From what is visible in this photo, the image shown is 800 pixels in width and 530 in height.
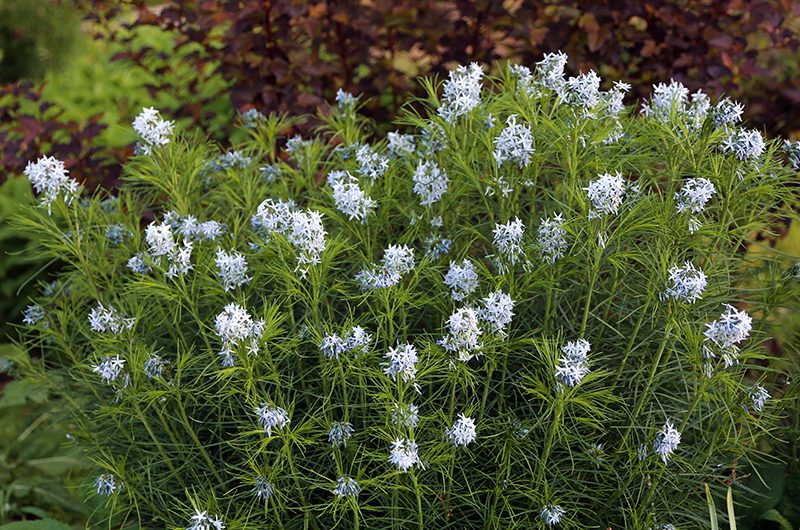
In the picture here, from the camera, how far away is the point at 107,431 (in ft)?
9.14

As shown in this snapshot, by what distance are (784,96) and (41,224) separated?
3413 mm

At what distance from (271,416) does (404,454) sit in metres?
0.34

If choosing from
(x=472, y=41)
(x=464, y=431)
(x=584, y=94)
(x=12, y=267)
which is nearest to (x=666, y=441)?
(x=464, y=431)

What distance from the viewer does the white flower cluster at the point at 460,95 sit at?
2.41 m

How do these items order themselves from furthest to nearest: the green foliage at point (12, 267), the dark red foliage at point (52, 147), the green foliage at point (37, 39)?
1. the green foliage at point (37, 39)
2. the green foliage at point (12, 267)
3. the dark red foliage at point (52, 147)

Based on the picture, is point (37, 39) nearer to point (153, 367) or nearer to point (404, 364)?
point (153, 367)

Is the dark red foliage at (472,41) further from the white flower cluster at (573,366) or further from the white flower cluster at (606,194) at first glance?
the white flower cluster at (573,366)

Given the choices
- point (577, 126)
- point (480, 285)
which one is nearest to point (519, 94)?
point (577, 126)

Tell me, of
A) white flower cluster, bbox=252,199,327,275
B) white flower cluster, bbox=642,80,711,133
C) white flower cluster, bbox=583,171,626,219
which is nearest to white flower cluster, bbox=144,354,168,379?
white flower cluster, bbox=252,199,327,275

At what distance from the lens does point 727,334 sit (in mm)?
2080

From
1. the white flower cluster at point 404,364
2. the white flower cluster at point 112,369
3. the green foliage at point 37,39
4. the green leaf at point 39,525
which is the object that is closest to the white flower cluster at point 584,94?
the white flower cluster at point 404,364

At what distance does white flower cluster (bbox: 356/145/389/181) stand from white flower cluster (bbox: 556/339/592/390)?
0.77 metres

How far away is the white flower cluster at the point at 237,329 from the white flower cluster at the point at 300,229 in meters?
0.20

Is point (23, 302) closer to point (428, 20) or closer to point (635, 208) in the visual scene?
point (428, 20)
